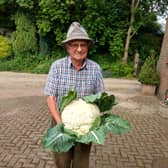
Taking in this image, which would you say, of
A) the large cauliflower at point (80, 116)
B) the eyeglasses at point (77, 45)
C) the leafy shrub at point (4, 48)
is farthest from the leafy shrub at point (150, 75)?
the leafy shrub at point (4, 48)

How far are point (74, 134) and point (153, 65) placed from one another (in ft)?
29.8

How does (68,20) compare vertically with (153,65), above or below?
above

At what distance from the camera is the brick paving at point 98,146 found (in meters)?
4.27

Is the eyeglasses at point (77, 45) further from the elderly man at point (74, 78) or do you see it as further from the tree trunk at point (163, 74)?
the tree trunk at point (163, 74)

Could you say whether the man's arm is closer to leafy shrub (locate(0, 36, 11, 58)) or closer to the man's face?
the man's face

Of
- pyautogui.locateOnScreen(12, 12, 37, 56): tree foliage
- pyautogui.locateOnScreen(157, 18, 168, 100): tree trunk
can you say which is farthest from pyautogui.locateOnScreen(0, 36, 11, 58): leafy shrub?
pyautogui.locateOnScreen(157, 18, 168, 100): tree trunk

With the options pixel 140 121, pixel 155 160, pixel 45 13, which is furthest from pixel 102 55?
pixel 155 160

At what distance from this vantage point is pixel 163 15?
1802 centimetres

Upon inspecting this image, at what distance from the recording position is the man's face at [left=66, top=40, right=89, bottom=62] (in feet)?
8.65

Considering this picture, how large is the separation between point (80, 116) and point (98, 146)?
8.71 ft

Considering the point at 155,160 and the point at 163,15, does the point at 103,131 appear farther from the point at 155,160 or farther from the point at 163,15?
the point at 163,15

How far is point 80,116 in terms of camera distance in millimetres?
2367

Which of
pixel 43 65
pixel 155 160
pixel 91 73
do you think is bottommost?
pixel 43 65

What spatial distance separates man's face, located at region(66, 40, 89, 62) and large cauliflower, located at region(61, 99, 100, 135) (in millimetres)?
430
